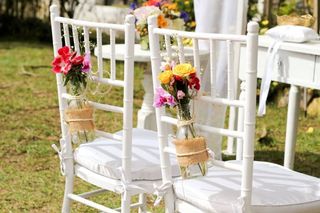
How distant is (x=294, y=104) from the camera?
374 cm

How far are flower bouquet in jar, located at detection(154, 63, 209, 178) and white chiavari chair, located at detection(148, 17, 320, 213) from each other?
0.13ft

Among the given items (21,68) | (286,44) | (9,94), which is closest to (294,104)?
(286,44)

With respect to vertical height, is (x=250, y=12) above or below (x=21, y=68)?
above

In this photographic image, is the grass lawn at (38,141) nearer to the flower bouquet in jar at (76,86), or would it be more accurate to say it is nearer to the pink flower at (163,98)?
the flower bouquet in jar at (76,86)

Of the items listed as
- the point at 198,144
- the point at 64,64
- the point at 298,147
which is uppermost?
the point at 64,64

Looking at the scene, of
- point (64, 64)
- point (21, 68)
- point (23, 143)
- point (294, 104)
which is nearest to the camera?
point (64, 64)

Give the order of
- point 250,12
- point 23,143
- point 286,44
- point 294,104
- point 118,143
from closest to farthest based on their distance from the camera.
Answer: point 118,143, point 286,44, point 294,104, point 23,143, point 250,12

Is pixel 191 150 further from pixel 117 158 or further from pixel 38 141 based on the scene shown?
pixel 38 141

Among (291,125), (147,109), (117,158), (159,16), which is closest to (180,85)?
(117,158)

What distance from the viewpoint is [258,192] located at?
2318mm

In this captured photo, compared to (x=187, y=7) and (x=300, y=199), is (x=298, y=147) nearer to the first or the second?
(x=187, y=7)

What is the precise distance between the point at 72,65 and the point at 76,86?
89 millimetres

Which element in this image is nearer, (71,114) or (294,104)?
(71,114)

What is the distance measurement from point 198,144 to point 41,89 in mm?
4778
